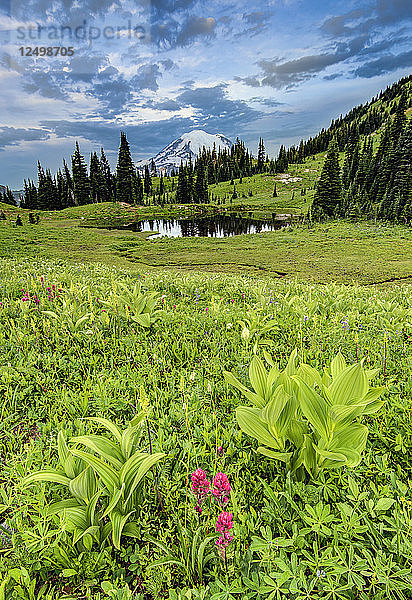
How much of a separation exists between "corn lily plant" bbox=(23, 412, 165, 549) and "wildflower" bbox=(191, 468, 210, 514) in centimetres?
28

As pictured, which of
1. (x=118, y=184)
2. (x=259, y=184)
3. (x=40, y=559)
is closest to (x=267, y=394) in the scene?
(x=40, y=559)

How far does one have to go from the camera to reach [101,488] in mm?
2180

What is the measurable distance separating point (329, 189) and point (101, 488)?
64757mm

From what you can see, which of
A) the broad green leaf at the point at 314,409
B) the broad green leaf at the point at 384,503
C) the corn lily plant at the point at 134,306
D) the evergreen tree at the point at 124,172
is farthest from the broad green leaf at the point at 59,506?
the evergreen tree at the point at 124,172

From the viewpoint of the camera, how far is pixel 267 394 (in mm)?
2854

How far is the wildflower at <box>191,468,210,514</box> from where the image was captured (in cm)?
212

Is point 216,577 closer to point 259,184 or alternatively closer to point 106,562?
point 106,562

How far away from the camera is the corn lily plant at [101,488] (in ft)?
6.67

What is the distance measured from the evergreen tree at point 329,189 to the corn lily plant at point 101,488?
62.7 m

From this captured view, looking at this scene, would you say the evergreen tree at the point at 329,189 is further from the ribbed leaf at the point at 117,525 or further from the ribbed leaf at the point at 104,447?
the ribbed leaf at the point at 117,525

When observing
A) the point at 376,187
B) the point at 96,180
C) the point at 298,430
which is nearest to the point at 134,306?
the point at 298,430

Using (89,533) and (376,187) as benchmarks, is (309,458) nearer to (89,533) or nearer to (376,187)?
(89,533)

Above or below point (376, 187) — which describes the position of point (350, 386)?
below

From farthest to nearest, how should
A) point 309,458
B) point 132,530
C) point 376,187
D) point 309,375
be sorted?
point 376,187 < point 309,375 < point 309,458 < point 132,530
